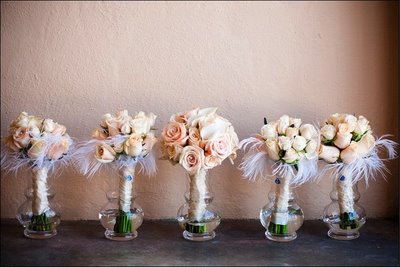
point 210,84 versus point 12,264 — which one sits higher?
point 210,84

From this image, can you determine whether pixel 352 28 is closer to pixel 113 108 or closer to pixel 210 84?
pixel 210 84

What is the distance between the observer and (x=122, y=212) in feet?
4.67

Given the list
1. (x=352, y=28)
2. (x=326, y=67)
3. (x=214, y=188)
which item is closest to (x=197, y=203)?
(x=214, y=188)

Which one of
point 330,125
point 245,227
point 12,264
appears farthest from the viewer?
point 245,227

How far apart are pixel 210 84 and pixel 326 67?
1.32 ft

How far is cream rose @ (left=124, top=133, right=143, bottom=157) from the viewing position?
4.38 feet

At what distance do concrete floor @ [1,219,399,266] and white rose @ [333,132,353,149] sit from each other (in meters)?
0.30

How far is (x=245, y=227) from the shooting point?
5.08ft

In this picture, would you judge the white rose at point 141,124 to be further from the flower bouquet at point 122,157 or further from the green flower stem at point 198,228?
the green flower stem at point 198,228

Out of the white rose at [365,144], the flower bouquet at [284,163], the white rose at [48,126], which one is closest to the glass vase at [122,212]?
the white rose at [48,126]

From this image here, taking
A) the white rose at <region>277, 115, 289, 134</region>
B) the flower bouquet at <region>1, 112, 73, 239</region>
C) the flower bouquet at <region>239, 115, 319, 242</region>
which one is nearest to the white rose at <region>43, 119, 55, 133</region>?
the flower bouquet at <region>1, 112, 73, 239</region>

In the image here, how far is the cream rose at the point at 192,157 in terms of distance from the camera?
1.30m

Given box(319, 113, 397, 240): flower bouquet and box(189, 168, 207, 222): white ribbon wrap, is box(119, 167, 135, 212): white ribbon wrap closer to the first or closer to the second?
box(189, 168, 207, 222): white ribbon wrap

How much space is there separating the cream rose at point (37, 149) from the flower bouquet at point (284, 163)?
59cm
